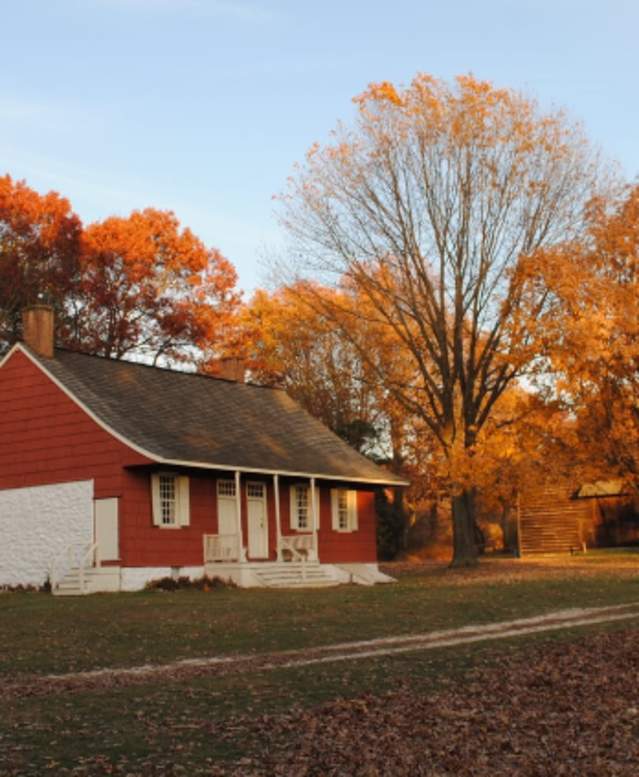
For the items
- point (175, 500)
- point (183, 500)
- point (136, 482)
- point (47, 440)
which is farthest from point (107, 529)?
point (47, 440)

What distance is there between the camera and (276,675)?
1253 centimetres

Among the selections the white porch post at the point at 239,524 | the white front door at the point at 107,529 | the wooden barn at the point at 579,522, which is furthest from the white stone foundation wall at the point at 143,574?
the wooden barn at the point at 579,522

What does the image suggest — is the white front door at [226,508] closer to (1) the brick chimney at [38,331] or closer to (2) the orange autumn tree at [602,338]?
(1) the brick chimney at [38,331]

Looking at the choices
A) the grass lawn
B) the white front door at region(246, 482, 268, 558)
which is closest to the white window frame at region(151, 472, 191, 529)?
the white front door at region(246, 482, 268, 558)

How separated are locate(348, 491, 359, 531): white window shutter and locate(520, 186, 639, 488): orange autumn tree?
11.4m

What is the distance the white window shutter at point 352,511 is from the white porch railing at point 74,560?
10.8 m

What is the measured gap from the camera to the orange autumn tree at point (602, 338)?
80.6ft

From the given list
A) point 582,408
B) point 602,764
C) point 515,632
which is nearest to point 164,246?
point 582,408

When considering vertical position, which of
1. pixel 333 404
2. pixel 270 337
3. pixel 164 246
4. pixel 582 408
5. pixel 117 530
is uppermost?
pixel 164 246

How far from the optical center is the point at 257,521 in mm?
32656

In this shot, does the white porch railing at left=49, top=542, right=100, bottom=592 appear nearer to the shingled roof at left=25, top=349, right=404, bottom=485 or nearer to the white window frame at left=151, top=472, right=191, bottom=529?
the white window frame at left=151, top=472, right=191, bottom=529

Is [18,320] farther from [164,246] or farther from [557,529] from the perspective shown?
[557,529]

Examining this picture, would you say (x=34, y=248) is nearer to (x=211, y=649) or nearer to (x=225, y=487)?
(x=225, y=487)

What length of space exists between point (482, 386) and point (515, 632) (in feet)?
58.1
